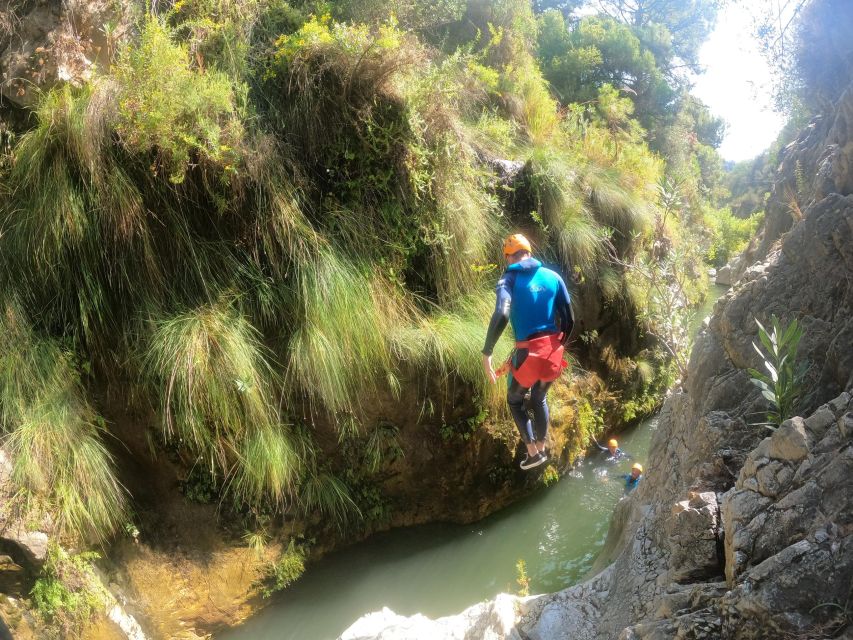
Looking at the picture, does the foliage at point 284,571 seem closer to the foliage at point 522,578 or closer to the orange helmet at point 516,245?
the foliage at point 522,578

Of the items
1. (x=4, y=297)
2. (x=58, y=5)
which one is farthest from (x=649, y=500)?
(x=58, y=5)

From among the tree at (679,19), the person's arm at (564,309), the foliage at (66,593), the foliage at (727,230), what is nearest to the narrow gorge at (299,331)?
the foliage at (66,593)

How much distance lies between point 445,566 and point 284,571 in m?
1.34

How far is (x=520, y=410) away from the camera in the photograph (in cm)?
431

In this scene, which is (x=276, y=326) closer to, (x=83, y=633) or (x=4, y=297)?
(x=4, y=297)

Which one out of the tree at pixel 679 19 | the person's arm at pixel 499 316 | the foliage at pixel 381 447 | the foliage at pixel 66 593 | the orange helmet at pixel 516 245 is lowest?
the foliage at pixel 66 593

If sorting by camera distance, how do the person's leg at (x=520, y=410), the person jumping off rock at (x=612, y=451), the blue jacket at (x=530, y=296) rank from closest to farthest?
the blue jacket at (x=530, y=296) < the person's leg at (x=520, y=410) < the person jumping off rock at (x=612, y=451)

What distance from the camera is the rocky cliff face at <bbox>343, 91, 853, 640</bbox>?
1.92 meters

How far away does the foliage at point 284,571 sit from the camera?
15.6 feet

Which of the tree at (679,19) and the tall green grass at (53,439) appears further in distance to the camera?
the tree at (679,19)

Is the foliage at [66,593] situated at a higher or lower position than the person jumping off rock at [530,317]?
lower

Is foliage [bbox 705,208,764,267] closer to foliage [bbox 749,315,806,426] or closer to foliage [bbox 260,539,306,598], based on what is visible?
foliage [bbox 749,315,806,426]

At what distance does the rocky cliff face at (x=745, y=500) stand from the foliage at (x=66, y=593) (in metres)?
1.75

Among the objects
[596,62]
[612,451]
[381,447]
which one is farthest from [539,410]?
[596,62]
